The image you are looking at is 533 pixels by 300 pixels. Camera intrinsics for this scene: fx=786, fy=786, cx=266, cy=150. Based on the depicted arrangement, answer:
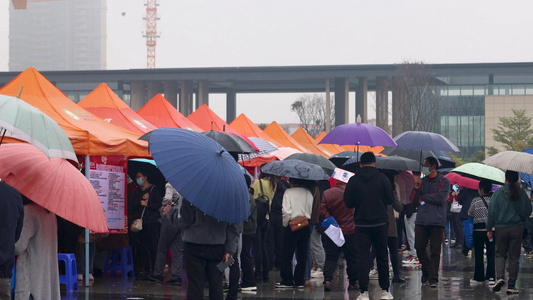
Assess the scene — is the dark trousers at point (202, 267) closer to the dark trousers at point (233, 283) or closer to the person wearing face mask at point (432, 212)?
the dark trousers at point (233, 283)

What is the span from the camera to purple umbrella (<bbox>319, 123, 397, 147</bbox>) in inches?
486

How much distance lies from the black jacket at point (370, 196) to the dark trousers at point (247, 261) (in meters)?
1.78

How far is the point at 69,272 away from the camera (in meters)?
11.4

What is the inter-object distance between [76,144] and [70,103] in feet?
5.11

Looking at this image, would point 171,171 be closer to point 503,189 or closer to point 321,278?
point 503,189

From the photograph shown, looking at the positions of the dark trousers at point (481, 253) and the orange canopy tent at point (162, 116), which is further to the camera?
the orange canopy tent at point (162, 116)

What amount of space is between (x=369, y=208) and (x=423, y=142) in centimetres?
306

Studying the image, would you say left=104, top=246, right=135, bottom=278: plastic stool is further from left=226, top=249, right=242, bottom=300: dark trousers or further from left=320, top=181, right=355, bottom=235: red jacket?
left=226, top=249, right=242, bottom=300: dark trousers

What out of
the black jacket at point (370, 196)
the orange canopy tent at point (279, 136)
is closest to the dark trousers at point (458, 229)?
the orange canopy tent at point (279, 136)

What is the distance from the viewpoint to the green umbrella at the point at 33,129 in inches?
287

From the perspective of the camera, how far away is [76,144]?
1188cm

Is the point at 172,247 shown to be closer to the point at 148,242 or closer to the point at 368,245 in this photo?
the point at 148,242

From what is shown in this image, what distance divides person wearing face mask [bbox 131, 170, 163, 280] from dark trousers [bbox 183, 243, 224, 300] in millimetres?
4802

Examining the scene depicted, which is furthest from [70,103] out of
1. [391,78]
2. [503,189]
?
[391,78]
